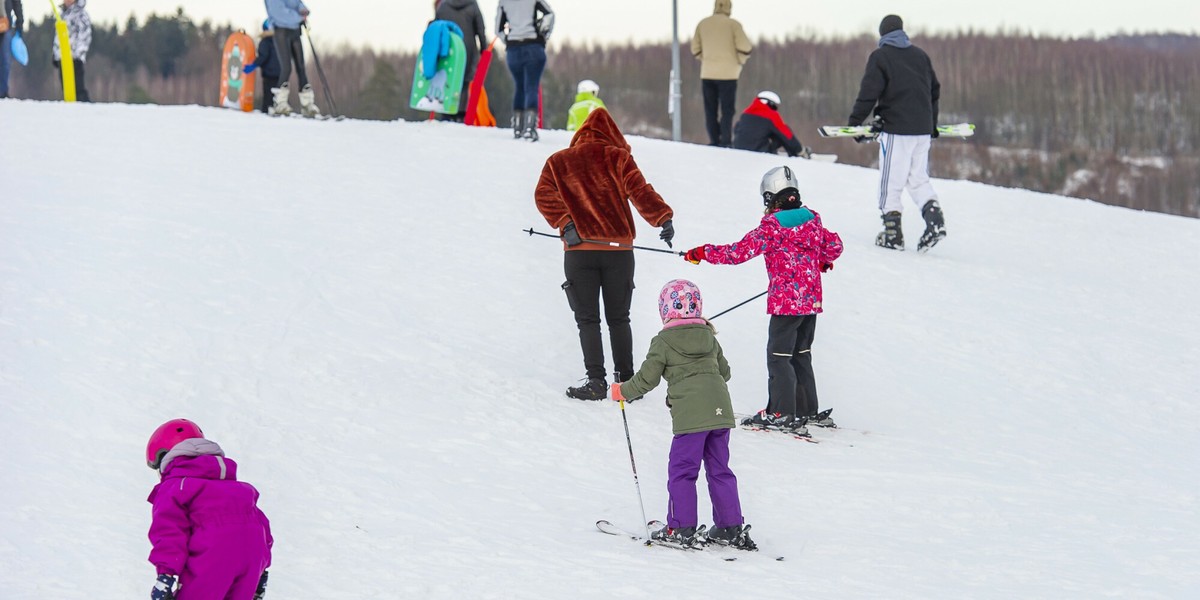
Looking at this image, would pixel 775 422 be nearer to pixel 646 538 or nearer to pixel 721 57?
pixel 646 538

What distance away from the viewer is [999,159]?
102 m

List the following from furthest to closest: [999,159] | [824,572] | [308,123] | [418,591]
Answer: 1. [999,159]
2. [308,123]
3. [824,572]
4. [418,591]

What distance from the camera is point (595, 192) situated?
7.10 m

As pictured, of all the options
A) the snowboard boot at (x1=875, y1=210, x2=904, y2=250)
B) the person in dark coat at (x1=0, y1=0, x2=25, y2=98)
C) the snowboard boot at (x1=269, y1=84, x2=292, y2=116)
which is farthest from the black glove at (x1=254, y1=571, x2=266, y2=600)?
the person in dark coat at (x1=0, y1=0, x2=25, y2=98)

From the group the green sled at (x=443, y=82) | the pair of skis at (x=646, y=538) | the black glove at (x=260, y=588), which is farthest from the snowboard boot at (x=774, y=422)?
the green sled at (x=443, y=82)

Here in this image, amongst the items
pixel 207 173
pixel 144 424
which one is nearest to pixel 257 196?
pixel 207 173

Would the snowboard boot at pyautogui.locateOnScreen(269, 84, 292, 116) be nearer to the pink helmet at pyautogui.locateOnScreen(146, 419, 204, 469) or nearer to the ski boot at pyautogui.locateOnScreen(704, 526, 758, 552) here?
the ski boot at pyautogui.locateOnScreen(704, 526, 758, 552)

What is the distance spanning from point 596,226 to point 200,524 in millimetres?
3834

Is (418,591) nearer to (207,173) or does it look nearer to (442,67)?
(207,173)

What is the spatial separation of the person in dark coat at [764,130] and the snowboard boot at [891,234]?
3.83 metres

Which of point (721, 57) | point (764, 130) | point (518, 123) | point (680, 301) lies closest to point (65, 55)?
point (518, 123)

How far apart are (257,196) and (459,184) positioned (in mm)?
1977

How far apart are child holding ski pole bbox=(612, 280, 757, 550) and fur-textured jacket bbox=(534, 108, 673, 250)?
1.88 meters

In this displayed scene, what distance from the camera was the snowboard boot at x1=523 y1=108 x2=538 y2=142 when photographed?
45.0 ft
